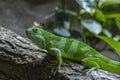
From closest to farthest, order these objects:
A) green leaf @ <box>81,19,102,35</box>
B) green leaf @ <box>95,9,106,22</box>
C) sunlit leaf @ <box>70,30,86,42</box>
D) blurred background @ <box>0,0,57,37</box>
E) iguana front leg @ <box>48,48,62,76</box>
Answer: iguana front leg @ <box>48,48,62,76</box> < green leaf @ <box>81,19,102,35</box> < sunlit leaf @ <box>70,30,86,42</box> < green leaf @ <box>95,9,106,22</box> < blurred background @ <box>0,0,57,37</box>

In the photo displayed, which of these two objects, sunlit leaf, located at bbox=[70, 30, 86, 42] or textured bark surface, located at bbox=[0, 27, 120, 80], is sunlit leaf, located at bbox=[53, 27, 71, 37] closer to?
sunlit leaf, located at bbox=[70, 30, 86, 42]

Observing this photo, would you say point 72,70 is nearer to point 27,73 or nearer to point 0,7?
point 27,73

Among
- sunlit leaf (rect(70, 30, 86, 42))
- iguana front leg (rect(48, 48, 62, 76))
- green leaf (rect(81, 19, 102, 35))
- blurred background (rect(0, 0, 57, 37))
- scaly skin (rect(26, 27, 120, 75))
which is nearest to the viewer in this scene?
iguana front leg (rect(48, 48, 62, 76))

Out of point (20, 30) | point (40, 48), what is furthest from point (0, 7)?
point (40, 48)

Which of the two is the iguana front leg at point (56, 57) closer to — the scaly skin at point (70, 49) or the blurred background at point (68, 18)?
the scaly skin at point (70, 49)

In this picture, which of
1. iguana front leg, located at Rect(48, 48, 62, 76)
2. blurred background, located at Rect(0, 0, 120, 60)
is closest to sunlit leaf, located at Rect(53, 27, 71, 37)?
blurred background, located at Rect(0, 0, 120, 60)

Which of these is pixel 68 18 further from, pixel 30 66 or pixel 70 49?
pixel 30 66

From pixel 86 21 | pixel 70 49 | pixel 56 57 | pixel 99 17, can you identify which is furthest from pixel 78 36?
pixel 56 57

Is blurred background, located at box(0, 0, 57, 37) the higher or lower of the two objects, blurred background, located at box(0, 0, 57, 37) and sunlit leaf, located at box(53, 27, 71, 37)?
the higher
